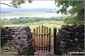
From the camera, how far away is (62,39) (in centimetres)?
507

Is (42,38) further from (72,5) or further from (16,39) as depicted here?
(72,5)

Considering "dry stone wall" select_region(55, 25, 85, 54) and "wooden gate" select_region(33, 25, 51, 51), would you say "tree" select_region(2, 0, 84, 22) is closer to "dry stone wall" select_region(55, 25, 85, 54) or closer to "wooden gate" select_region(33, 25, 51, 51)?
"dry stone wall" select_region(55, 25, 85, 54)

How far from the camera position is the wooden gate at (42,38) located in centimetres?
571

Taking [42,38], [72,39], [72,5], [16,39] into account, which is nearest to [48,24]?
[42,38]

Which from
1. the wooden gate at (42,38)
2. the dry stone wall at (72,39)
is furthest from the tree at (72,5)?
the wooden gate at (42,38)

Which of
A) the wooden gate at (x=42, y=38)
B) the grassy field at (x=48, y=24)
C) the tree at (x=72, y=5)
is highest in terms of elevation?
the tree at (x=72, y=5)

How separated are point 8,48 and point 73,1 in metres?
2.13

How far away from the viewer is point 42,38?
5805 millimetres

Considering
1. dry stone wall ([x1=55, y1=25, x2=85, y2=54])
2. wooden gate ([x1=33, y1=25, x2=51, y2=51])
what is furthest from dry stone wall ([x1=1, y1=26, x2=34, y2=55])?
dry stone wall ([x1=55, y1=25, x2=85, y2=54])

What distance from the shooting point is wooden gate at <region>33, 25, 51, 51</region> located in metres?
5.71

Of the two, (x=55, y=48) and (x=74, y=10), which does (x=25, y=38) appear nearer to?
(x=55, y=48)

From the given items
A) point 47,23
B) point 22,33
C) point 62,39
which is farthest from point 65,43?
point 22,33

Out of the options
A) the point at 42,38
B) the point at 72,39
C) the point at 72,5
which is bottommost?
the point at 42,38

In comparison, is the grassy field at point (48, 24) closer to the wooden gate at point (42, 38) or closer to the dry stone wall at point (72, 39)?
the wooden gate at point (42, 38)
